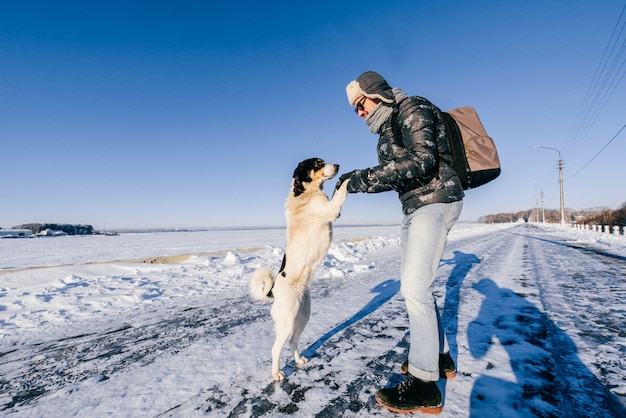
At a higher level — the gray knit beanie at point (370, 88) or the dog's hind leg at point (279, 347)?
the gray knit beanie at point (370, 88)

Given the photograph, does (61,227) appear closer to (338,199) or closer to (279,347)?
(279,347)

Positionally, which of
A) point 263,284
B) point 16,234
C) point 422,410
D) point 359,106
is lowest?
point 16,234

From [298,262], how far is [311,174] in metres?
1.18

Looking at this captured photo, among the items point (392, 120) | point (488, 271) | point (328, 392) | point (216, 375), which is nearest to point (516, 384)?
point (328, 392)

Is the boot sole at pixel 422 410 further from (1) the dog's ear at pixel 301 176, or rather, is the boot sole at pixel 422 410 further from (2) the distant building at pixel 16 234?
(2) the distant building at pixel 16 234

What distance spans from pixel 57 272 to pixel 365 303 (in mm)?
7731

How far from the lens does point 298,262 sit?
279cm

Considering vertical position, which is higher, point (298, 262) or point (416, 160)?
point (416, 160)

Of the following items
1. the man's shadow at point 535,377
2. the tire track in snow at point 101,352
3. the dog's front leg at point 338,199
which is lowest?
the tire track in snow at point 101,352

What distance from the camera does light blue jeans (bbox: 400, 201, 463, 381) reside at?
199 cm

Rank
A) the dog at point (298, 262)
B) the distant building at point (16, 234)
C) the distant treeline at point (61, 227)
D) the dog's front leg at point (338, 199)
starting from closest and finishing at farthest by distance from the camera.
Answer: the dog at point (298, 262), the dog's front leg at point (338, 199), the distant building at point (16, 234), the distant treeline at point (61, 227)

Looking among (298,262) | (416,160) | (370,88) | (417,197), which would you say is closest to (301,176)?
(298,262)

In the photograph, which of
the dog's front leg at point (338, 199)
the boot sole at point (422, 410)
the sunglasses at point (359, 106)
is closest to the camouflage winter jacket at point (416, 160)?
the sunglasses at point (359, 106)

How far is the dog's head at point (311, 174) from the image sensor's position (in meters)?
3.38
